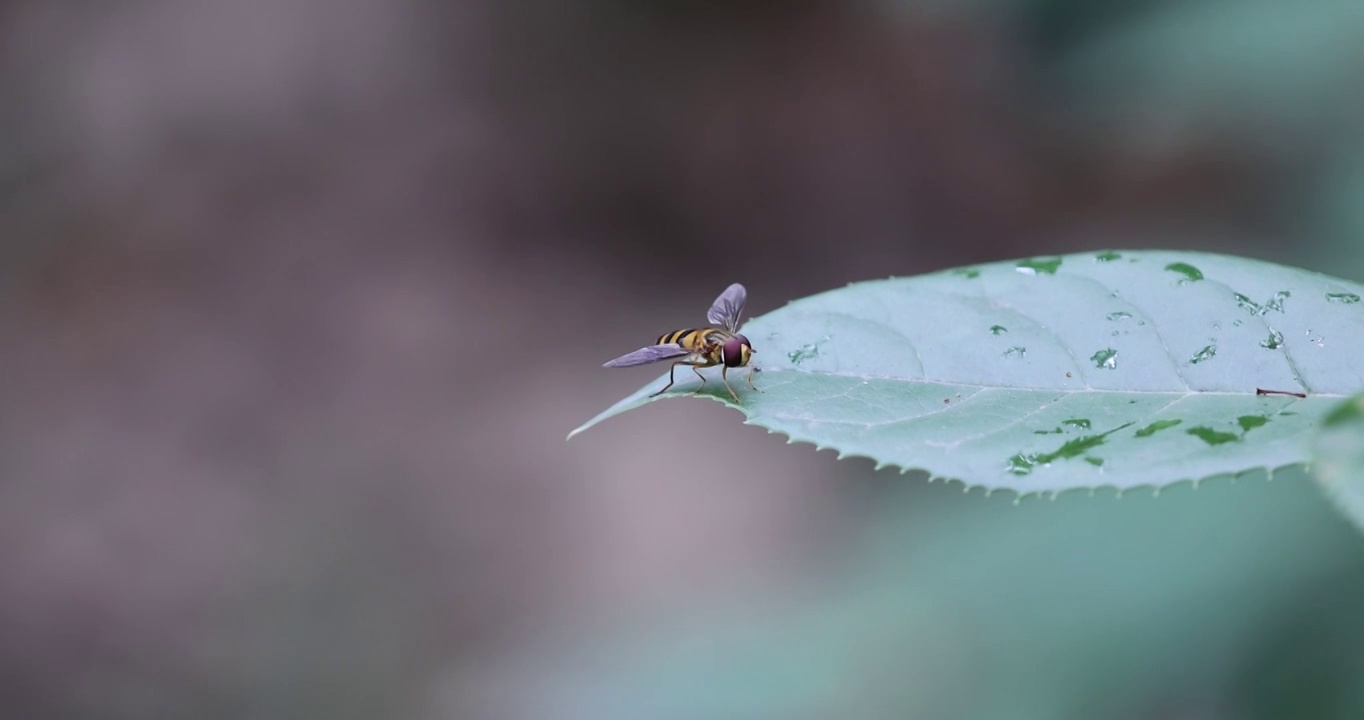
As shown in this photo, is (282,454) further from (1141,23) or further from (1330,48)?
(1330,48)

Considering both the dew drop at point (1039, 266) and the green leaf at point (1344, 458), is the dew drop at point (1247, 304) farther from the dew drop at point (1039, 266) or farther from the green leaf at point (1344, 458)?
the green leaf at point (1344, 458)

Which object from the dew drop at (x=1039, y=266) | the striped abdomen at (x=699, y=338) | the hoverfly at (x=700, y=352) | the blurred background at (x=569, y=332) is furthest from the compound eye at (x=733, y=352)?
the blurred background at (x=569, y=332)

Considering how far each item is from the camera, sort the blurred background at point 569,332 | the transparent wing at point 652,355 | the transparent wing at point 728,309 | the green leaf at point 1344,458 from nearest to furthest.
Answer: the green leaf at point 1344,458 → the transparent wing at point 652,355 → the transparent wing at point 728,309 → the blurred background at point 569,332

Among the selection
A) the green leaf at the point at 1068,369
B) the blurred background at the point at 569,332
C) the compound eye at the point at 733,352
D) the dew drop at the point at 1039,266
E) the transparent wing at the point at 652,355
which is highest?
the blurred background at the point at 569,332

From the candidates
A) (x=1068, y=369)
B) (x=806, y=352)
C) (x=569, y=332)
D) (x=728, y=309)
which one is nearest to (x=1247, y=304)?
(x=1068, y=369)

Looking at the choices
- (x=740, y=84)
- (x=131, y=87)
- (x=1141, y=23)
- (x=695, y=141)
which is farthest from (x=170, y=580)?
(x=1141, y=23)

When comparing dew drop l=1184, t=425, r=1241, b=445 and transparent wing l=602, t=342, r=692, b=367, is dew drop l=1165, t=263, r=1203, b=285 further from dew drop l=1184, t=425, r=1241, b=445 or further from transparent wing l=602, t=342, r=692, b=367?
transparent wing l=602, t=342, r=692, b=367
